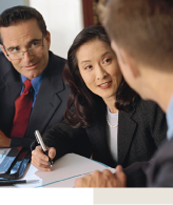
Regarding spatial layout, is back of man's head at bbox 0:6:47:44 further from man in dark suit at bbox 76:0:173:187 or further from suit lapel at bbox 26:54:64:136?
man in dark suit at bbox 76:0:173:187

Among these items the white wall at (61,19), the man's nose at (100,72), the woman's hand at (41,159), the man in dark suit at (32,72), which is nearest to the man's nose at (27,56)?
the man in dark suit at (32,72)

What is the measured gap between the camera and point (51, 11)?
3.79 m

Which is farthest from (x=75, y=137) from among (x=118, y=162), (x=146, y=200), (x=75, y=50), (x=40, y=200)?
(x=146, y=200)

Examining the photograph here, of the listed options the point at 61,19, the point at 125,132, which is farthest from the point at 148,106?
the point at 61,19

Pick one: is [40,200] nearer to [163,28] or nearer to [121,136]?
[163,28]

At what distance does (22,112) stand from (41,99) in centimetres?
19

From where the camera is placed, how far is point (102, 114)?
1812 millimetres

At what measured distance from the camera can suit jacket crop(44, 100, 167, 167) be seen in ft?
4.95

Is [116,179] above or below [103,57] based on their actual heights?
below

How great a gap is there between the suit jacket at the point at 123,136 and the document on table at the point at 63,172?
0.11 meters

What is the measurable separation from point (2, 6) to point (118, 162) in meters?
2.32

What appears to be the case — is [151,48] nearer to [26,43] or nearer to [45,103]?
[45,103]

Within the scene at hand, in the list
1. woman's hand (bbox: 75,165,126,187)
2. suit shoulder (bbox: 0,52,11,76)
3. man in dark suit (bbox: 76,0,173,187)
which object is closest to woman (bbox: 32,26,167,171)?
woman's hand (bbox: 75,165,126,187)

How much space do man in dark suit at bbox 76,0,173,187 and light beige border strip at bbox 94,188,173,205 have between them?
0.02 m
